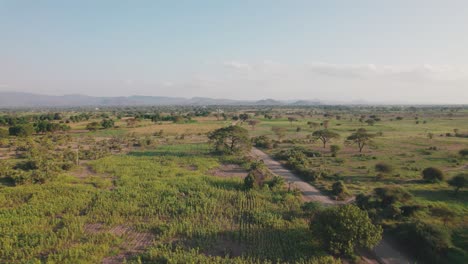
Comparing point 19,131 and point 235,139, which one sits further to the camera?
point 19,131

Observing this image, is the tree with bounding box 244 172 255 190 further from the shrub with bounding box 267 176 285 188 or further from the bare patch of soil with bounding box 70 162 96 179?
the bare patch of soil with bounding box 70 162 96 179

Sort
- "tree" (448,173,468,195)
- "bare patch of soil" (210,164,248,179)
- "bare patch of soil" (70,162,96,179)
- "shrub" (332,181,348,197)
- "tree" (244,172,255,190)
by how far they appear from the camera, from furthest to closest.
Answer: "bare patch of soil" (210,164,248,179) → "bare patch of soil" (70,162,96,179) → "tree" (244,172,255,190) → "shrub" (332,181,348,197) → "tree" (448,173,468,195)

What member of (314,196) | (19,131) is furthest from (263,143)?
(19,131)

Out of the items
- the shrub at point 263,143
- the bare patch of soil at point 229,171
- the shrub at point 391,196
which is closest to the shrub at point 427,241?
the shrub at point 391,196

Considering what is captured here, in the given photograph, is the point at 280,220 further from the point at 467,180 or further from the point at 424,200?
the point at 467,180

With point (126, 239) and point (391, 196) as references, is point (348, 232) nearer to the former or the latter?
point (391, 196)

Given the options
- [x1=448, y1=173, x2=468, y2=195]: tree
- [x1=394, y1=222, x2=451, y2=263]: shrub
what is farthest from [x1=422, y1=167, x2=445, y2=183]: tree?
[x1=394, y1=222, x2=451, y2=263]: shrub

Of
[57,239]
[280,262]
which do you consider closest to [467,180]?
[280,262]
